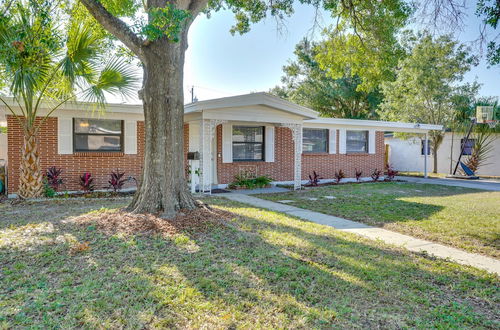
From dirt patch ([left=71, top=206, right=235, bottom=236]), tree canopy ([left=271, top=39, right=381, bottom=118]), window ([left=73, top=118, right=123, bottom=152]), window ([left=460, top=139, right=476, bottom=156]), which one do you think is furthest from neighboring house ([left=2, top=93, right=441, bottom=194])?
tree canopy ([left=271, top=39, right=381, bottom=118])

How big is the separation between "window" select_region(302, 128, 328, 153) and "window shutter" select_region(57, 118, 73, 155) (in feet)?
28.0

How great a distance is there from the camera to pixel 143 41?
6023 millimetres

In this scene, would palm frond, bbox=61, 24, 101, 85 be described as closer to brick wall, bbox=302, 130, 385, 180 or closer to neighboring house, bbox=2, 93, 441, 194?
neighboring house, bbox=2, 93, 441, 194

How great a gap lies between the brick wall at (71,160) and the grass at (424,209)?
4554 millimetres

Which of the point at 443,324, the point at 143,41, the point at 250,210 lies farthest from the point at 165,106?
the point at 443,324

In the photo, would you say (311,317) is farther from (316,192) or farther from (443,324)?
(316,192)

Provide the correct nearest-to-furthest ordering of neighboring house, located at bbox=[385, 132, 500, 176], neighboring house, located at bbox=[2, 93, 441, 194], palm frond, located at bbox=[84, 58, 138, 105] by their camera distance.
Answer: palm frond, located at bbox=[84, 58, 138, 105], neighboring house, located at bbox=[2, 93, 441, 194], neighboring house, located at bbox=[385, 132, 500, 176]

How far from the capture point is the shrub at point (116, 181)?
10.3 m

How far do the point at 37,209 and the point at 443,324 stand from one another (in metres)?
7.89

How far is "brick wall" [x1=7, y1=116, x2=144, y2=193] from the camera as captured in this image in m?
9.57

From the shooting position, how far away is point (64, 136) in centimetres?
1005

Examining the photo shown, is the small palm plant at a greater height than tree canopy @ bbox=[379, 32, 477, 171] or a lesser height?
lesser

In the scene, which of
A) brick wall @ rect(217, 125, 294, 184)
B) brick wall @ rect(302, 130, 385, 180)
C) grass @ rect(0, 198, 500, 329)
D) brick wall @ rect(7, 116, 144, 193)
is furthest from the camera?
brick wall @ rect(302, 130, 385, 180)

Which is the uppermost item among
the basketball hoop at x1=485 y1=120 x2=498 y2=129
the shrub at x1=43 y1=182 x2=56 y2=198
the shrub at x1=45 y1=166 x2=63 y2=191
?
the basketball hoop at x1=485 y1=120 x2=498 y2=129
